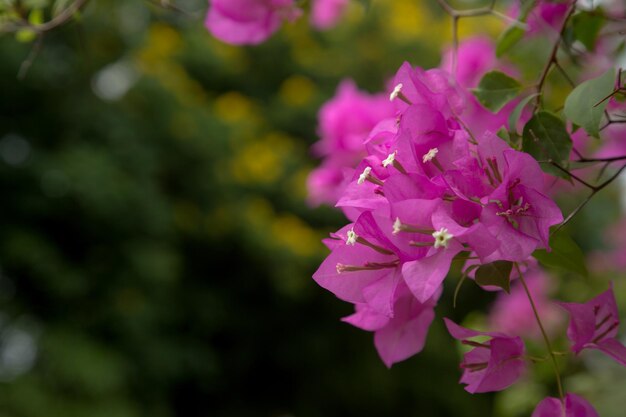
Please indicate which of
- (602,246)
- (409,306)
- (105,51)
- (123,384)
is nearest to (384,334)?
(409,306)

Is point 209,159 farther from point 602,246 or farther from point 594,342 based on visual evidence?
point 594,342

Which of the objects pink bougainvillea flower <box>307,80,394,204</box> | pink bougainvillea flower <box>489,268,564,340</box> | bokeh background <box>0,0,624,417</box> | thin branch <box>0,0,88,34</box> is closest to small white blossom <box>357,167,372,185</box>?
thin branch <box>0,0,88,34</box>

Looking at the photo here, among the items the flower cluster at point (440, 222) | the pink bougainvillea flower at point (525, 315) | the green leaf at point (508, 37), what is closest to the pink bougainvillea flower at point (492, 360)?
the flower cluster at point (440, 222)

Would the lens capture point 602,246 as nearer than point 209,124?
No

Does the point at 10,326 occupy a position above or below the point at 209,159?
below

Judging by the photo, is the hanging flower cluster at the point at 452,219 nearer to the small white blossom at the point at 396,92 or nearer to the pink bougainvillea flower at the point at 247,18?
the small white blossom at the point at 396,92

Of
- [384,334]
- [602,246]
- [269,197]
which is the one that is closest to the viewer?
[384,334]

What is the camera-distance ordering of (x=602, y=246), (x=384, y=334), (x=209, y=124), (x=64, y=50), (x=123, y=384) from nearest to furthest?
(x=384, y=334) → (x=123, y=384) → (x=64, y=50) → (x=209, y=124) → (x=602, y=246)

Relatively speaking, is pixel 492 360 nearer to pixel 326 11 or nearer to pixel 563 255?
Result: pixel 563 255

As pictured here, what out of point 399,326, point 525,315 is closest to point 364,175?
point 399,326
